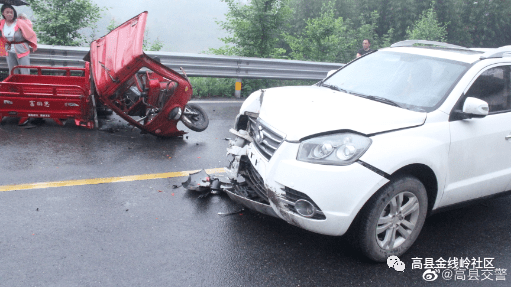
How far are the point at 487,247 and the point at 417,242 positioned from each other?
0.64 meters

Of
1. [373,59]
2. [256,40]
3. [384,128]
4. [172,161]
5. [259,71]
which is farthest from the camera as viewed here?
[256,40]

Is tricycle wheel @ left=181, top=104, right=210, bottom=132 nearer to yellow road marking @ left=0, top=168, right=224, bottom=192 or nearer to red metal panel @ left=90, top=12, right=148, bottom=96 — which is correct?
red metal panel @ left=90, top=12, right=148, bottom=96

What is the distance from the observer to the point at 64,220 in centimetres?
387

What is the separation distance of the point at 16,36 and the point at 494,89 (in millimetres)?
8012

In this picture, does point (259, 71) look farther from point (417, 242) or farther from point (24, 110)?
point (417, 242)

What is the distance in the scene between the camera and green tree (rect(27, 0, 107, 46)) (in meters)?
11.5

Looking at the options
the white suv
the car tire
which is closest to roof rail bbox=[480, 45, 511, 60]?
the white suv

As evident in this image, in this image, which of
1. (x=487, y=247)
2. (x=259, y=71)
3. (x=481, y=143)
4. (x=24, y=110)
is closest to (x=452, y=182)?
(x=481, y=143)

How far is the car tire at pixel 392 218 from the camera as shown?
10.9 feet

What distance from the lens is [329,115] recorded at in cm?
357

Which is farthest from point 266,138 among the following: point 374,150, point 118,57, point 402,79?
point 118,57

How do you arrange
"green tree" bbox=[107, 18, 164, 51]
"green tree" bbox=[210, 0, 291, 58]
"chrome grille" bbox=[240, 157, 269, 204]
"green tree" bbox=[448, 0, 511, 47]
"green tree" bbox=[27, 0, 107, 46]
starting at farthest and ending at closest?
"green tree" bbox=[448, 0, 511, 47]
"green tree" bbox=[107, 18, 164, 51]
"green tree" bbox=[210, 0, 291, 58]
"green tree" bbox=[27, 0, 107, 46]
"chrome grille" bbox=[240, 157, 269, 204]

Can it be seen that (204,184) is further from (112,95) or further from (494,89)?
(494,89)

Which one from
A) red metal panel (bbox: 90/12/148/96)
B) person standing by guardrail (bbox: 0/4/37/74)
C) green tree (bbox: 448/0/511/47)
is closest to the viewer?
red metal panel (bbox: 90/12/148/96)
